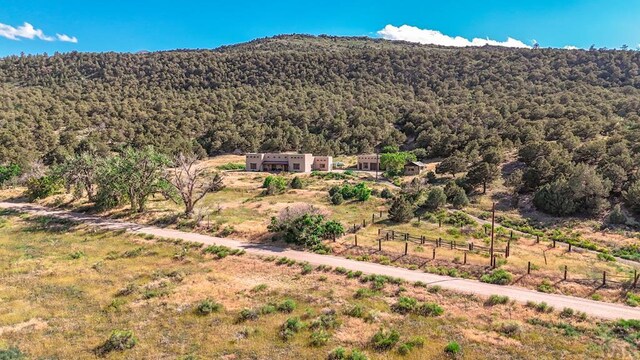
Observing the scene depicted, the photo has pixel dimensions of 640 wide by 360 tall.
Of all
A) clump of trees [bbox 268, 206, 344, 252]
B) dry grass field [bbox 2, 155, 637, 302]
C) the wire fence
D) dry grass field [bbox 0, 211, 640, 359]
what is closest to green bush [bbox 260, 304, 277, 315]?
dry grass field [bbox 0, 211, 640, 359]

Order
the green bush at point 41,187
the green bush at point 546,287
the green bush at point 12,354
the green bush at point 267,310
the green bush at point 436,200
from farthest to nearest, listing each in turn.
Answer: the green bush at point 41,187, the green bush at point 436,200, the green bush at point 546,287, the green bush at point 267,310, the green bush at point 12,354

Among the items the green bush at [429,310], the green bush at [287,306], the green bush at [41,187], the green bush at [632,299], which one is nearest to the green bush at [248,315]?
the green bush at [287,306]

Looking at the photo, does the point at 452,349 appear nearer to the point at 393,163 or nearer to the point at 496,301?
the point at 496,301

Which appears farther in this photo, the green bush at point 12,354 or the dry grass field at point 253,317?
the dry grass field at point 253,317

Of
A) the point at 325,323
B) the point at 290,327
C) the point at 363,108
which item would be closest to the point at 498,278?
the point at 325,323

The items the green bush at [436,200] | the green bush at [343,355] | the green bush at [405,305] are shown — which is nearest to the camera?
the green bush at [343,355]

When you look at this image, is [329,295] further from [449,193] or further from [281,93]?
[281,93]

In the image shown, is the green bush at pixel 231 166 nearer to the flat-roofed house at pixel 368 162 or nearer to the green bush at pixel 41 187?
the flat-roofed house at pixel 368 162

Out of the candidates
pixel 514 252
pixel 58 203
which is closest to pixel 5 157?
pixel 58 203
